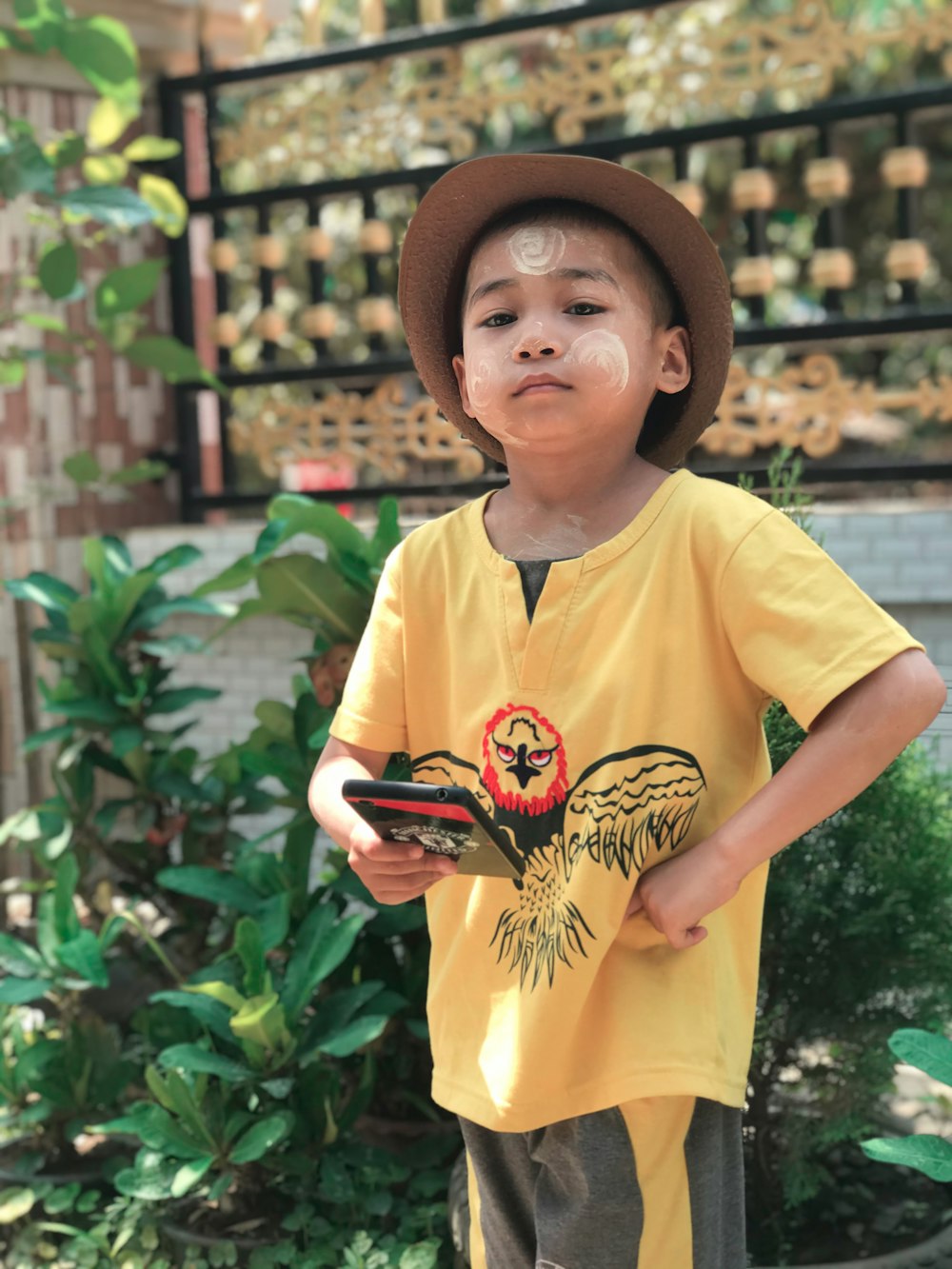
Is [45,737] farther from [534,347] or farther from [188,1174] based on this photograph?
[534,347]

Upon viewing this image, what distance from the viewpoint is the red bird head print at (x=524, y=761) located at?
157 cm

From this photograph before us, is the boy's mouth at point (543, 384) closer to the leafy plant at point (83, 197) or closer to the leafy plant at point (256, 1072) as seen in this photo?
the leafy plant at point (256, 1072)

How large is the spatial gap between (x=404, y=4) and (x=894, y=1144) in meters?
9.92

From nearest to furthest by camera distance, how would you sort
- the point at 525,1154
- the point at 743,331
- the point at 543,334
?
the point at 543,334
the point at 525,1154
the point at 743,331

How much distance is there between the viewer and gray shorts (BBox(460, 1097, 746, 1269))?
5.09 ft

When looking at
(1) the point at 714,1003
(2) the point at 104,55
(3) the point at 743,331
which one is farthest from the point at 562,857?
(2) the point at 104,55

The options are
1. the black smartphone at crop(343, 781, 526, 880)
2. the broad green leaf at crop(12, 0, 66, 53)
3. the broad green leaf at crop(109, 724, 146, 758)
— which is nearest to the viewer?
the black smartphone at crop(343, 781, 526, 880)

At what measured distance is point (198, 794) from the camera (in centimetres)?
312

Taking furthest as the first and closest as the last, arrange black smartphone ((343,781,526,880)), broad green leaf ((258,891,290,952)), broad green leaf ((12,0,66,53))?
1. broad green leaf ((12,0,66,53))
2. broad green leaf ((258,891,290,952))
3. black smartphone ((343,781,526,880))

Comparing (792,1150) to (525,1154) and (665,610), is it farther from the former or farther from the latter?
(665,610)

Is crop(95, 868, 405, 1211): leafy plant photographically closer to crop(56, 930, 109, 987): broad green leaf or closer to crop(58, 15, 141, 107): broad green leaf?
crop(56, 930, 109, 987): broad green leaf

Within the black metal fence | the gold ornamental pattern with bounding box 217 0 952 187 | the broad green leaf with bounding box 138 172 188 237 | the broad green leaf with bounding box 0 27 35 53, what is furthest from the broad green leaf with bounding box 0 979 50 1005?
the gold ornamental pattern with bounding box 217 0 952 187

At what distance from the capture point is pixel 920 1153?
176 cm

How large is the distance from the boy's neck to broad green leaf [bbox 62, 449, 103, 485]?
93.0 inches
